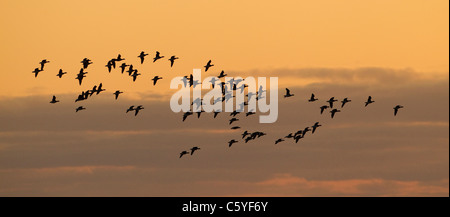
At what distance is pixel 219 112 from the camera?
142 metres
